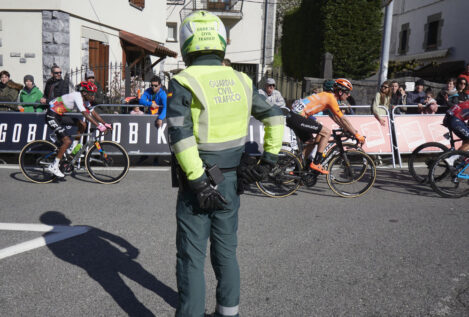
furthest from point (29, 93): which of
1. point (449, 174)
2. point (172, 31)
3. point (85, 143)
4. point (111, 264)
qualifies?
point (172, 31)

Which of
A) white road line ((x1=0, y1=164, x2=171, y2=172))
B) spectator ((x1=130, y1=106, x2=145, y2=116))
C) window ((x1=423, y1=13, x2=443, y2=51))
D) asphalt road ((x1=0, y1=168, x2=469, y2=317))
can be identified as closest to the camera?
asphalt road ((x1=0, y1=168, x2=469, y2=317))

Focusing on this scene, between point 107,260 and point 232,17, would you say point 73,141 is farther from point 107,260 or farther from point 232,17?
point 232,17

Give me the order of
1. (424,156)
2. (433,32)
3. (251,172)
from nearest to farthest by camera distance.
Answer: (251,172)
(424,156)
(433,32)

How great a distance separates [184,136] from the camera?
2.51m

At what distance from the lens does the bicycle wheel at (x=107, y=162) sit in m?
7.58

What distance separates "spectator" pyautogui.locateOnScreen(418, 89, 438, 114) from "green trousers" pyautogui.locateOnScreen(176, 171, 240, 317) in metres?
8.31

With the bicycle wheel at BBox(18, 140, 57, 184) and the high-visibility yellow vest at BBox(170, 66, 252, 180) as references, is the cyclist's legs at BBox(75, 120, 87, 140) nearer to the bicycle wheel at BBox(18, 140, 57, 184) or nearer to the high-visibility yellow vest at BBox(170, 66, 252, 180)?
the bicycle wheel at BBox(18, 140, 57, 184)

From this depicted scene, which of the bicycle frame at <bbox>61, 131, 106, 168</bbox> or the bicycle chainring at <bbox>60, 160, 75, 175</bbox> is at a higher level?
the bicycle frame at <bbox>61, 131, 106, 168</bbox>

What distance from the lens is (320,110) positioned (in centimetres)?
688

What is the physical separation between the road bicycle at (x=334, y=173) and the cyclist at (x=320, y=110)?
0.52 ft

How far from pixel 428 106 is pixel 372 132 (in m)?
1.69

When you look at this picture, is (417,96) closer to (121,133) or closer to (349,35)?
(121,133)

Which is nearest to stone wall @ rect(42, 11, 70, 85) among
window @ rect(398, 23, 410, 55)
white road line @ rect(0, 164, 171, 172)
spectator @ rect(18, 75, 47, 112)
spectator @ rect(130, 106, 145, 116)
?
spectator @ rect(18, 75, 47, 112)

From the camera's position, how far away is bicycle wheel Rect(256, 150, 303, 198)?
6.88m
